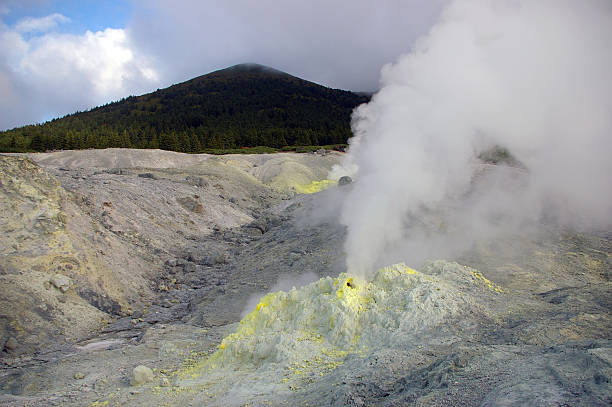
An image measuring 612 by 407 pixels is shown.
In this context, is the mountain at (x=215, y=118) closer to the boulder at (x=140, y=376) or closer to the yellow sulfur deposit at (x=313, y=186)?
the yellow sulfur deposit at (x=313, y=186)

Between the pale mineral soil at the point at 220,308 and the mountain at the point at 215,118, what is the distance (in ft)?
137

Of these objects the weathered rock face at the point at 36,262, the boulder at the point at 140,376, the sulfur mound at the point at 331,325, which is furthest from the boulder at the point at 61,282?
the sulfur mound at the point at 331,325

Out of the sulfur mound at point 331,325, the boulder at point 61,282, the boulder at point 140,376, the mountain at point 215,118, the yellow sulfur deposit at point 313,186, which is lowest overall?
the boulder at point 140,376

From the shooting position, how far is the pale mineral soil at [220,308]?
13.4 feet

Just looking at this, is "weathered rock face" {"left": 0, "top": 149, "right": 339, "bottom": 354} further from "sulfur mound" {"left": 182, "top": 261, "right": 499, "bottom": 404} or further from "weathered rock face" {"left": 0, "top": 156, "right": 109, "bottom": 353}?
"sulfur mound" {"left": 182, "top": 261, "right": 499, "bottom": 404}

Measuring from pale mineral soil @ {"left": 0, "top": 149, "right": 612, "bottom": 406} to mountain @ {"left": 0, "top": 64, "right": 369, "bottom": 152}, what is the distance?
4172cm

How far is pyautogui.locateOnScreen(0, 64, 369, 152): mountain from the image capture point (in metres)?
56.2

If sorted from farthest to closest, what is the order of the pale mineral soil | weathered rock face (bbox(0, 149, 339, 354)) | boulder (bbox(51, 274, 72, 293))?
1. boulder (bbox(51, 274, 72, 293))
2. weathered rock face (bbox(0, 149, 339, 354))
3. the pale mineral soil

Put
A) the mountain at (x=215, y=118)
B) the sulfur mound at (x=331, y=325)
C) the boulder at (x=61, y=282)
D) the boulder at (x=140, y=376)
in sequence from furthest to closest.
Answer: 1. the mountain at (x=215, y=118)
2. the boulder at (x=61, y=282)
3. the boulder at (x=140, y=376)
4. the sulfur mound at (x=331, y=325)

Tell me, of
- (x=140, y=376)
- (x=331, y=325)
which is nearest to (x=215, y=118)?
(x=140, y=376)

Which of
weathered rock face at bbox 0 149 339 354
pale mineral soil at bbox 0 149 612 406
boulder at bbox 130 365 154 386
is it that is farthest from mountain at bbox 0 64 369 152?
boulder at bbox 130 365 154 386

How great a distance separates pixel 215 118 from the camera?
309 ft

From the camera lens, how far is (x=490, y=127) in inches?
367

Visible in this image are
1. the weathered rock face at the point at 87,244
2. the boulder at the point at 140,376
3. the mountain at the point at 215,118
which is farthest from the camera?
the mountain at the point at 215,118
